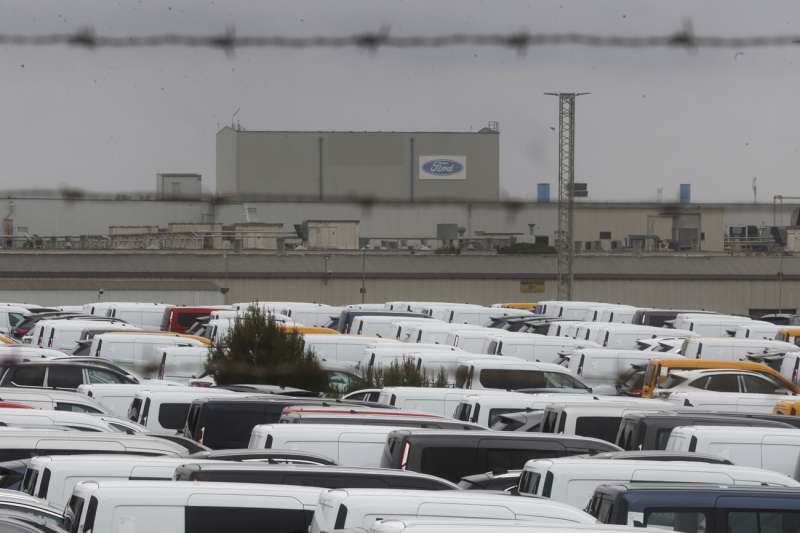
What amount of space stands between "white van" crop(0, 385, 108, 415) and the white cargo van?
14.0 ft

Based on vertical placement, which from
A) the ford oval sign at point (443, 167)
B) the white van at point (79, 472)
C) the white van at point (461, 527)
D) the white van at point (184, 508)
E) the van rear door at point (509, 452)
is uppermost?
the ford oval sign at point (443, 167)

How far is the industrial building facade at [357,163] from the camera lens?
507cm

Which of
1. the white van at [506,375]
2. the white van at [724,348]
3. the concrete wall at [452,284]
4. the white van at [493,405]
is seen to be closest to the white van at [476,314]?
the concrete wall at [452,284]

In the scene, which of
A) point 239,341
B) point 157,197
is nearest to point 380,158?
point 157,197

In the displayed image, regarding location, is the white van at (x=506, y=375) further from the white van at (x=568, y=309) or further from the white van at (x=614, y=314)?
the white van at (x=568, y=309)

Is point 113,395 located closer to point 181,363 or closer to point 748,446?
point 181,363

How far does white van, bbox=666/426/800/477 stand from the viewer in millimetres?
11391

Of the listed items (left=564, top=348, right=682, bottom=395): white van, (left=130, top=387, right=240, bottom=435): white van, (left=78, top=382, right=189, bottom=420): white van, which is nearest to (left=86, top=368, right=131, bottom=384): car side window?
(left=78, top=382, right=189, bottom=420): white van

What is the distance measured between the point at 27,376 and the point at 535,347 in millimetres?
8785

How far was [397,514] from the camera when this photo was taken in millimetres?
6730

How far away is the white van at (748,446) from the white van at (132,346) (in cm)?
1229

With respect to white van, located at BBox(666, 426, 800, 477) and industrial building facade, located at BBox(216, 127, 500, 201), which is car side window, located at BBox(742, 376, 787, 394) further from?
industrial building facade, located at BBox(216, 127, 500, 201)

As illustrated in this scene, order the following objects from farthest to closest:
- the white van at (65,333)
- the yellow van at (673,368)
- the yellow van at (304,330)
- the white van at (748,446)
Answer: the white van at (65,333) < the yellow van at (304,330) < the yellow van at (673,368) < the white van at (748,446)

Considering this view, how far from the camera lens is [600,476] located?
908 centimetres
